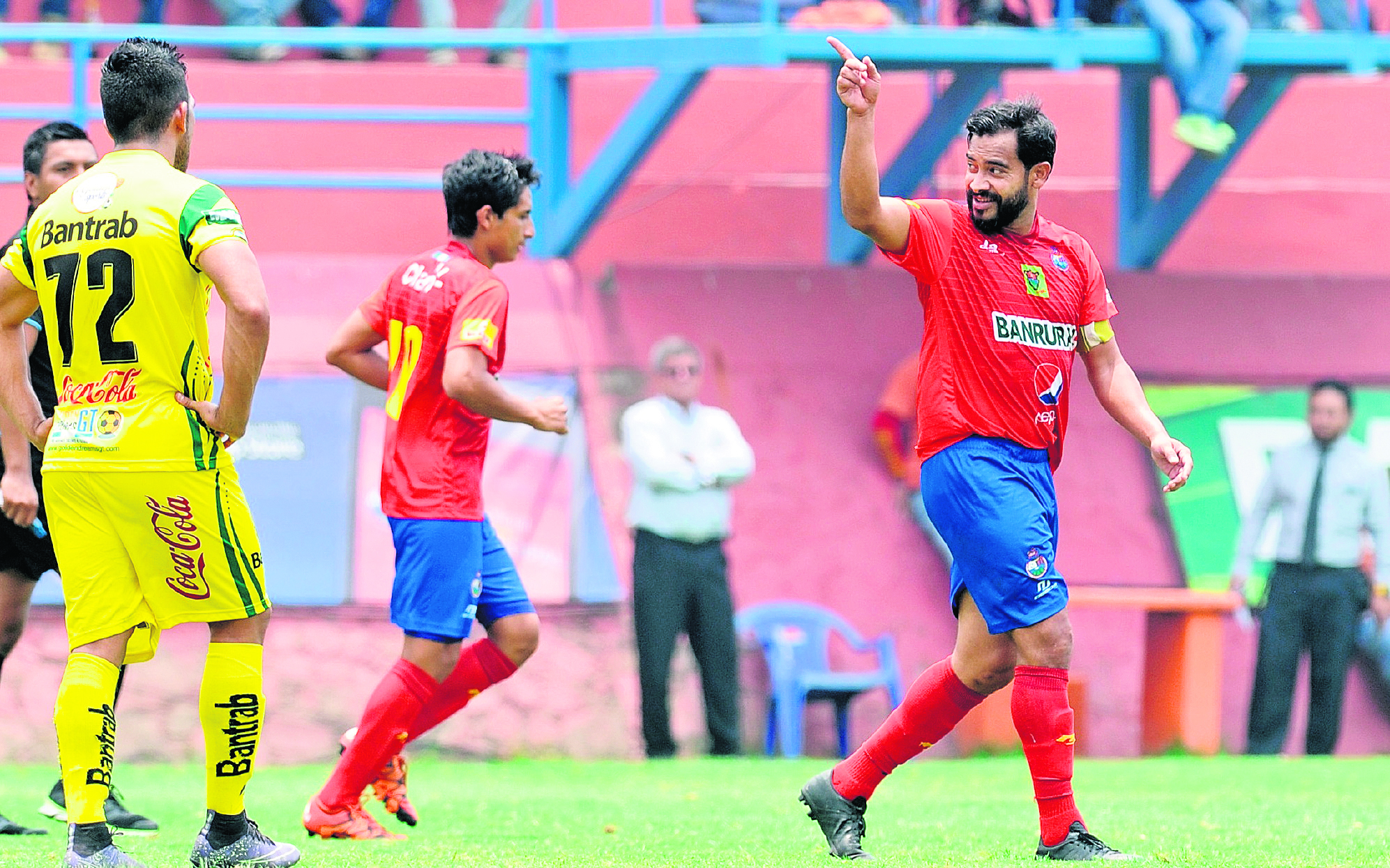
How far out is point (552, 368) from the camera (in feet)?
36.9

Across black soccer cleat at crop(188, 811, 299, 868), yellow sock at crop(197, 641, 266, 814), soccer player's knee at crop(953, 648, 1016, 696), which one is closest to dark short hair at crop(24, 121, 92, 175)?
yellow sock at crop(197, 641, 266, 814)

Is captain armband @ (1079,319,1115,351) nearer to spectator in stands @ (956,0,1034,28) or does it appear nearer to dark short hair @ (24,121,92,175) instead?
dark short hair @ (24,121,92,175)

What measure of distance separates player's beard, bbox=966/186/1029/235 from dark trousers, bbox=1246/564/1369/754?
6357 millimetres

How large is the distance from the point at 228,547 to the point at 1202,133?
7567 millimetres

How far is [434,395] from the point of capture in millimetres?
6031

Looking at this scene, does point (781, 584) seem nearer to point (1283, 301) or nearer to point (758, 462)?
point (758, 462)

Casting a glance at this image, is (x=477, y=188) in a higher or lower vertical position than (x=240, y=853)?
higher

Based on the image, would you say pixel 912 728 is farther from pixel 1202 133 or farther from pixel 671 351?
pixel 1202 133

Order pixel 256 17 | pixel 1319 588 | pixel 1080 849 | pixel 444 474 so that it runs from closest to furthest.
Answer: pixel 1080 849
pixel 444 474
pixel 1319 588
pixel 256 17

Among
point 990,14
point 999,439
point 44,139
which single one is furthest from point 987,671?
point 990,14

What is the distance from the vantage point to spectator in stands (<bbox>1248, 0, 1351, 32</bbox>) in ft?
38.0

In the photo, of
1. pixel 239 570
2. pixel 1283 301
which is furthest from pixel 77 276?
pixel 1283 301

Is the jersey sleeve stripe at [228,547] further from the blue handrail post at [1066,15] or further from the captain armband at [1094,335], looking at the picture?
the blue handrail post at [1066,15]

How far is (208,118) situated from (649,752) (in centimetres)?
507
